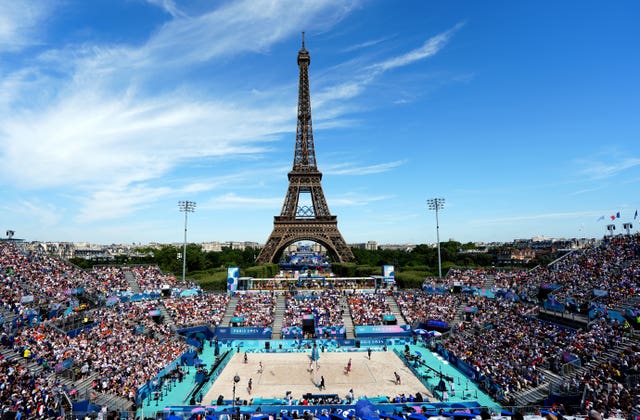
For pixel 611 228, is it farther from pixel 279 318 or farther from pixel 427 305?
pixel 279 318

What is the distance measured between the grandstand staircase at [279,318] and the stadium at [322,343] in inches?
7.4

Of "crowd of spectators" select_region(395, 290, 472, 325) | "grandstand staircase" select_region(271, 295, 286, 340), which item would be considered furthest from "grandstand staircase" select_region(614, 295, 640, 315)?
"grandstand staircase" select_region(271, 295, 286, 340)

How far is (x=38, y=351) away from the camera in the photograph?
26797 millimetres

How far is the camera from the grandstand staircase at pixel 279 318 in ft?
136

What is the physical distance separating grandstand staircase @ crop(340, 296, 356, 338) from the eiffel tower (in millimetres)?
17072

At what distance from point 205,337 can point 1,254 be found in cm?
2131

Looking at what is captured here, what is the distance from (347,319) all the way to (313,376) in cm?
1467

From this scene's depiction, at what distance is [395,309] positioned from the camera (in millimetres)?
45688

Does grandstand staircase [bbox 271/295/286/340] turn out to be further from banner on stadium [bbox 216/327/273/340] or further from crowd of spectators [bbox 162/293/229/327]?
crowd of spectators [bbox 162/293/229/327]

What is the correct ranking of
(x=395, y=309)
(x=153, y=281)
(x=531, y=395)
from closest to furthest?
1. (x=531, y=395)
2. (x=395, y=309)
3. (x=153, y=281)

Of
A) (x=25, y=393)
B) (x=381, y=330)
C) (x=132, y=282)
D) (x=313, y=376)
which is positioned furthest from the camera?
(x=132, y=282)

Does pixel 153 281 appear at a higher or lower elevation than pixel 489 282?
higher

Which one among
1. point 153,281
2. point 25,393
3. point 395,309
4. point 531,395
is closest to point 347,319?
point 395,309

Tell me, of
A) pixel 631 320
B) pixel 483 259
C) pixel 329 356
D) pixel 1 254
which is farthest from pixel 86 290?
pixel 483 259
